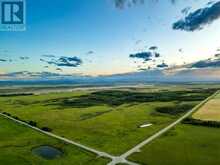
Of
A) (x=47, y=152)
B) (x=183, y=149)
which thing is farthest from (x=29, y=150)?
(x=183, y=149)

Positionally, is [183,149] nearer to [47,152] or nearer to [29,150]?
[47,152]

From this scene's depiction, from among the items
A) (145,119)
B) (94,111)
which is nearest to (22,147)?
(145,119)

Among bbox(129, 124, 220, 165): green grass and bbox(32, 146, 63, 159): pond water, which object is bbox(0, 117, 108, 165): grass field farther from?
bbox(129, 124, 220, 165): green grass

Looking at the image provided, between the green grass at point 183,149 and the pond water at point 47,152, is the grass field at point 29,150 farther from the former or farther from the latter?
the green grass at point 183,149

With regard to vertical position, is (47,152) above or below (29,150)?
below

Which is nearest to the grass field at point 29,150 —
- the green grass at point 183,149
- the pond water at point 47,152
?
the pond water at point 47,152

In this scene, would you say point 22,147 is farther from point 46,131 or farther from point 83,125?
point 83,125
